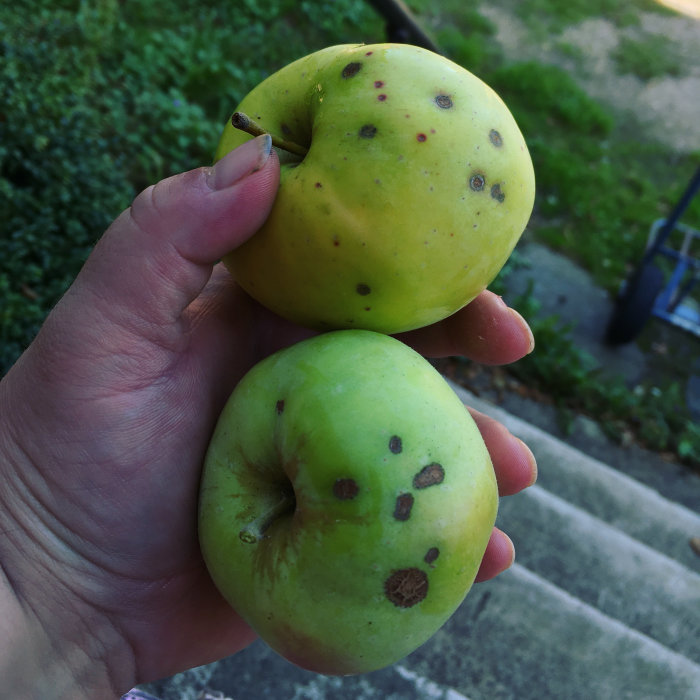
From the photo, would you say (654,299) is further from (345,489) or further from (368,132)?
(345,489)

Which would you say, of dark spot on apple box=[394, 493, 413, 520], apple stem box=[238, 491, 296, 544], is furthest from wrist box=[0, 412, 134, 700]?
dark spot on apple box=[394, 493, 413, 520]

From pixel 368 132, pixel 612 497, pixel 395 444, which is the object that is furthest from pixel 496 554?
A: pixel 612 497

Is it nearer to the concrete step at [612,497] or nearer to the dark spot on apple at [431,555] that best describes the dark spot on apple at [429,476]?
the dark spot on apple at [431,555]

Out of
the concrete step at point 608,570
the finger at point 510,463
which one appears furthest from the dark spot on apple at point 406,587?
the concrete step at point 608,570

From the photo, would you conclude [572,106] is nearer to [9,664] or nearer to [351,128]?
[351,128]

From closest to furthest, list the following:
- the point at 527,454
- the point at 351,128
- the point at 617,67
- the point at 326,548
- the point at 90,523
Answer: the point at 326,548 → the point at 351,128 → the point at 90,523 → the point at 527,454 → the point at 617,67

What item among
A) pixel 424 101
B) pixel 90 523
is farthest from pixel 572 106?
pixel 90 523

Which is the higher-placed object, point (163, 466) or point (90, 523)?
point (163, 466)
